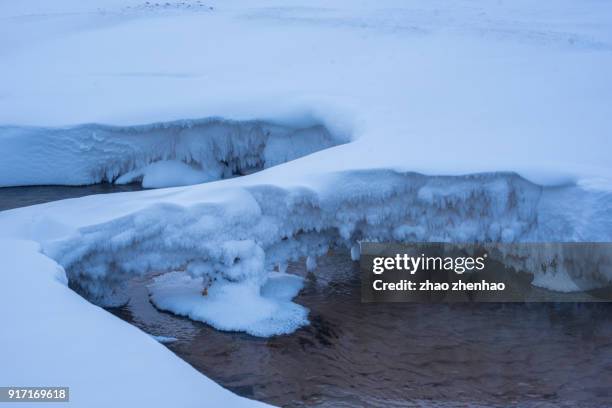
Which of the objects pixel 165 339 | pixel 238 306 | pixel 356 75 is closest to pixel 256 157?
pixel 356 75

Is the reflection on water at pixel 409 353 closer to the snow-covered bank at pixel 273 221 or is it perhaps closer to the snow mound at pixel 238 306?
the snow mound at pixel 238 306

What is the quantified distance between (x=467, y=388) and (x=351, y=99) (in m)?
6.67

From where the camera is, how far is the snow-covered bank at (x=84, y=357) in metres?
5.14

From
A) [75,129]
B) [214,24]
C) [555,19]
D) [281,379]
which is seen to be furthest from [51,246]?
[555,19]

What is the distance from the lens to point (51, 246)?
803cm

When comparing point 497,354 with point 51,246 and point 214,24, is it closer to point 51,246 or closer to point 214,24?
point 51,246

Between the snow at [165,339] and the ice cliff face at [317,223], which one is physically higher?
the ice cliff face at [317,223]

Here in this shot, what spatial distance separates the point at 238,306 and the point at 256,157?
18.1ft

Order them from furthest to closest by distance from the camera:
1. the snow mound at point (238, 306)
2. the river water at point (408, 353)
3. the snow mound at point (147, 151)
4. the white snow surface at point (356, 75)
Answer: the snow mound at point (147, 151)
the white snow surface at point (356, 75)
the snow mound at point (238, 306)
the river water at point (408, 353)

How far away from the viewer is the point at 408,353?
26.1 ft

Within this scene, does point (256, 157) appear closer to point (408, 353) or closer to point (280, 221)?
point (280, 221)

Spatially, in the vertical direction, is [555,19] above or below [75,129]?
above

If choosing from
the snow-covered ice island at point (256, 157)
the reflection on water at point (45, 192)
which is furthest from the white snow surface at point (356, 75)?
the reflection on water at point (45, 192)

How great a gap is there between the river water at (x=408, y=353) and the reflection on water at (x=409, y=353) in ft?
0.04
